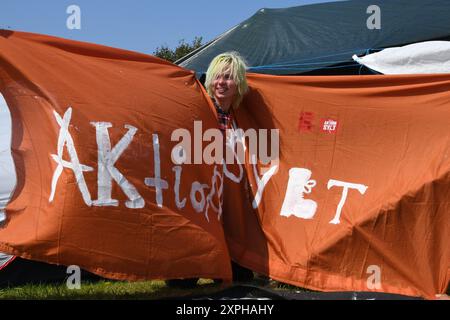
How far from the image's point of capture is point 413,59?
4293 millimetres

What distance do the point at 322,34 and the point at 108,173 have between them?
10.4ft

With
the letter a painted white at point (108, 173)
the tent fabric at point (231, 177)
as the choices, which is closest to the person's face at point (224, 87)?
the tent fabric at point (231, 177)

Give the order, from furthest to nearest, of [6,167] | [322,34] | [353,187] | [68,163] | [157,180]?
[322,34]
[353,187]
[6,167]
[157,180]
[68,163]

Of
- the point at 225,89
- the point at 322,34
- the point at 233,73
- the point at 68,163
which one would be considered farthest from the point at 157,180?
the point at 322,34

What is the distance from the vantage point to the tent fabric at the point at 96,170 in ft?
10.0

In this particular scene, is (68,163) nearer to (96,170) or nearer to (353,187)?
(96,170)

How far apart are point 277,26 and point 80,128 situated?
347 cm

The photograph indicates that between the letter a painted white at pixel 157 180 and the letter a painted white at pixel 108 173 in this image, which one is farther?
the letter a painted white at pixel 157 180

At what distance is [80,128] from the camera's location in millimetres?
3158

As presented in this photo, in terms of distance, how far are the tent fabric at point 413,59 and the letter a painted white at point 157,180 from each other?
1.90 meters

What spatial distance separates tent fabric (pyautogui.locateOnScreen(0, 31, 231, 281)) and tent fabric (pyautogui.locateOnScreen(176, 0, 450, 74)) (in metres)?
1.89

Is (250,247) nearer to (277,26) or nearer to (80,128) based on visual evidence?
(80,128)

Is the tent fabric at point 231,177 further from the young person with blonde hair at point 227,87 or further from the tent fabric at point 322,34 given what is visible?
the tent fabric at point 322,34

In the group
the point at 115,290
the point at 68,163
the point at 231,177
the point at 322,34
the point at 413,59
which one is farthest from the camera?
the point at 322,34
